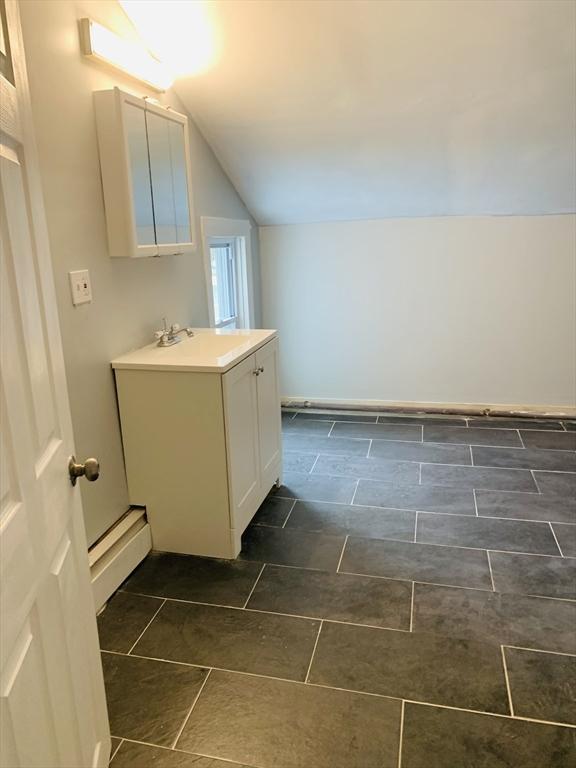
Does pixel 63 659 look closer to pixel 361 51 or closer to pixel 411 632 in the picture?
pixel 411 632

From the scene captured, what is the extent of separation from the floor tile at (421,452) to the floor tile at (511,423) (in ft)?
1.45

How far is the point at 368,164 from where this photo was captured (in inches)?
134

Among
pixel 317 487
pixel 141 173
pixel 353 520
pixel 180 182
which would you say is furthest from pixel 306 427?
pixel 141 173

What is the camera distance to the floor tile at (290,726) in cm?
155

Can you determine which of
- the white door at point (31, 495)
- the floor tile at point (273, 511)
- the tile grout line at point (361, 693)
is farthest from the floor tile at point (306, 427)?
the white door at point (31, 495)

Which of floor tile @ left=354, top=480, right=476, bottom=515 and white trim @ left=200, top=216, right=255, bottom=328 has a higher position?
white trim @ left=200, top=216, right=255, bottom=328

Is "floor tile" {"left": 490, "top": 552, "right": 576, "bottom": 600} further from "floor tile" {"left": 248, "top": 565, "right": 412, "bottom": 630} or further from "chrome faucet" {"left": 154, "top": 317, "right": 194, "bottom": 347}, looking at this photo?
"chrome faucet" {"left": 154, "top": 317, "right": 194, "bottom": 347}

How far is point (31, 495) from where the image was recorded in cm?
99

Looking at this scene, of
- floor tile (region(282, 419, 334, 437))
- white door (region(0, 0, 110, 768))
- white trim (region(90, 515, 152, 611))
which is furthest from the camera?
floor tile (region(282, 419, 334, 437))

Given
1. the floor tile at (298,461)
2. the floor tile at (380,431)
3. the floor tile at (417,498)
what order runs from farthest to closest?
1. the floor tile at (380,431)
2. the floor tile at (298,461)
3. the floor tile at (417,498)

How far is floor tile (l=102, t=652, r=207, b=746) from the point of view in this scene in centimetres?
164

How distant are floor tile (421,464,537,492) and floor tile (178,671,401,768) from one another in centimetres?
154

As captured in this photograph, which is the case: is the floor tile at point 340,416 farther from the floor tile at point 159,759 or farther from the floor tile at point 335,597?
the floor tile at point 159,759

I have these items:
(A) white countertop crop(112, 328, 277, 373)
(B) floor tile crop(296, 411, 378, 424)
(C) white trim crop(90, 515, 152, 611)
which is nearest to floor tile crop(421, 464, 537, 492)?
(B) floor tile crop(296, 411, 378, 424)
